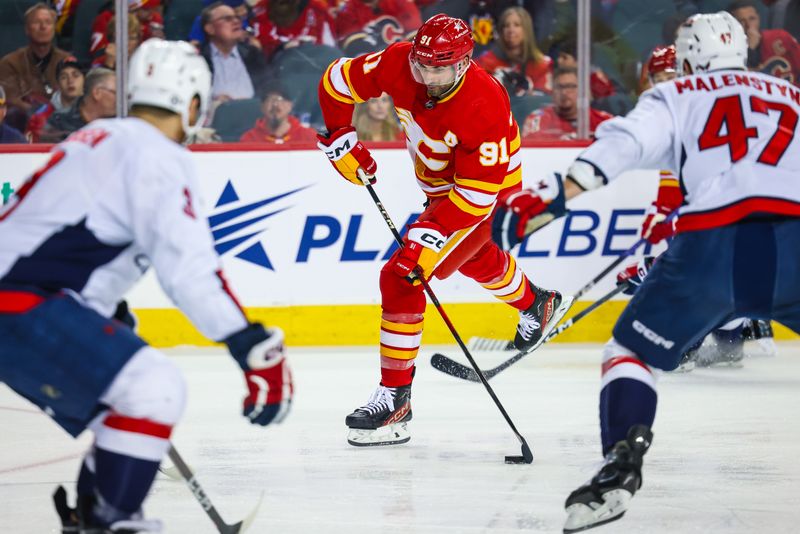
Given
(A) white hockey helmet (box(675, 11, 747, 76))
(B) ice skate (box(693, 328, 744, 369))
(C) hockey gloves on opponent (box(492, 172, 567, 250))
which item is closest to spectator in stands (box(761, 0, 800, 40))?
A: (B) ice skate (box(693, 328, 744, 369))

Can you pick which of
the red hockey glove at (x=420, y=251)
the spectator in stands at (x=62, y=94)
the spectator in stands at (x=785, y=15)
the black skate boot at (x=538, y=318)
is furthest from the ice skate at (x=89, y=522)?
the spectator in stands at (x=785, y=15)

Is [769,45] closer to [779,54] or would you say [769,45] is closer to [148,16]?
[779,54]

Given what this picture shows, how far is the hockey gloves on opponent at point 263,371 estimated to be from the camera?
2068 mm

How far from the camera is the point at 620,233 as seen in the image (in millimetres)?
5879

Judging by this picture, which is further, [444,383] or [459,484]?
[444,383]

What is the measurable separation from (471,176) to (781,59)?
9.27 feet

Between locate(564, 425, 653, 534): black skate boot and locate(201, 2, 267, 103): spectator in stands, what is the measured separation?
146 inches

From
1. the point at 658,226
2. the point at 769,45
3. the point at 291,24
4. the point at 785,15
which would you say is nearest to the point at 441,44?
the point at 658,226

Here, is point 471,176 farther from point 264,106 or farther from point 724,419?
point 264,106

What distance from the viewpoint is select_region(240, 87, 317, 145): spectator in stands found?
19.1 feet

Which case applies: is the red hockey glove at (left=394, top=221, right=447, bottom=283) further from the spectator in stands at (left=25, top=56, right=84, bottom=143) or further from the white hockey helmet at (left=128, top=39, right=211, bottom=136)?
the spectator in stands at (left=25, top=56, right=84, bottom=143)

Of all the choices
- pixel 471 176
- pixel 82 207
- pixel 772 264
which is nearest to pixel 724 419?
pixel 471 176

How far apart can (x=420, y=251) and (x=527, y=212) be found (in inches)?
52.3

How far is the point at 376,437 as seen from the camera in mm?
3736
